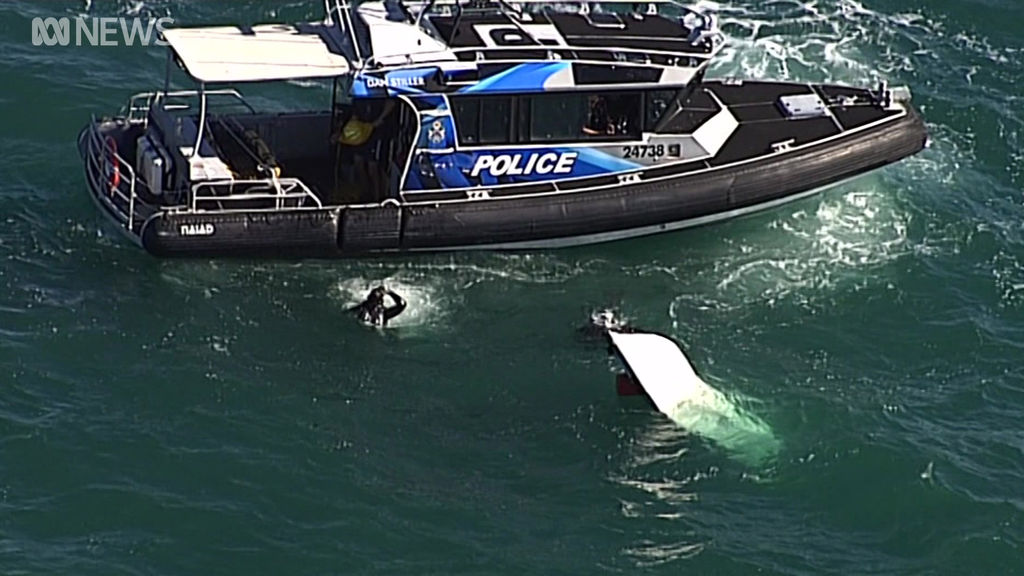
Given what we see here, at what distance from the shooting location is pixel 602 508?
77.1 feet

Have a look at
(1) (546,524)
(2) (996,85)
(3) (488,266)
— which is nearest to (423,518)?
(1) (546,524)

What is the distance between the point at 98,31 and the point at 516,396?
1392cm

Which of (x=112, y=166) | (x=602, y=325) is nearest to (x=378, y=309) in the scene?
(x=602, y=325)

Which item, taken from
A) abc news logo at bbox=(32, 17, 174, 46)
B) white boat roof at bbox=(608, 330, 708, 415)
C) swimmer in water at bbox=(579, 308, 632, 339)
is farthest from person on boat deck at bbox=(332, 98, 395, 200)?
abc news logo at bbox=(32, 17, 174, 46)

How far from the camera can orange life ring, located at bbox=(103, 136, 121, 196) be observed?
2859 centimetres

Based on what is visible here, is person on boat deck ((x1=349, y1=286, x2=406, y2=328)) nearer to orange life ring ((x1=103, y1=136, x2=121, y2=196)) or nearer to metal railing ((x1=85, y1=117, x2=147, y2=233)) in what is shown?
metal railing ((x1=85, y1=117, x2=147, y2=233))

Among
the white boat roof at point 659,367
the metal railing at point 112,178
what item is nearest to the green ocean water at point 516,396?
the white boat roof at point 659,367

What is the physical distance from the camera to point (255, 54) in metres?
28.3

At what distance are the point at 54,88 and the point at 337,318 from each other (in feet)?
29.0

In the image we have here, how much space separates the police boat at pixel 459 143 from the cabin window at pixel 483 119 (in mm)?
25

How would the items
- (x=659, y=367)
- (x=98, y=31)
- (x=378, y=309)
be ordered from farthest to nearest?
(x=98, y=31), (x=378, y=309), (x=659, y=367)

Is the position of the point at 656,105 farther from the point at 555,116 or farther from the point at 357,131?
the point at 357,131

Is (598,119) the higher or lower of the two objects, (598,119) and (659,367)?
the higher

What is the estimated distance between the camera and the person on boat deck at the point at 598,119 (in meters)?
29.1
